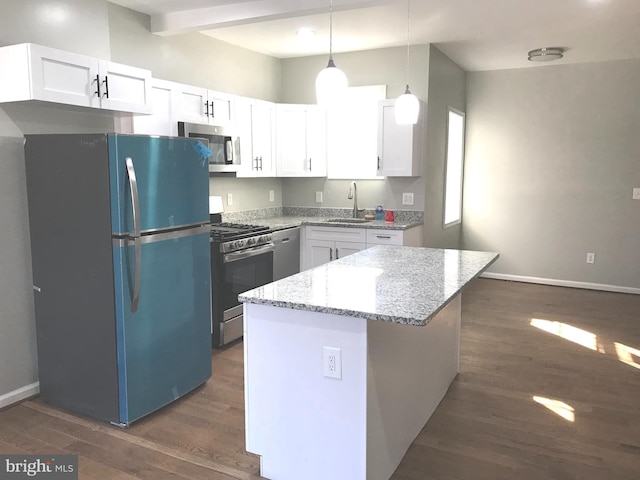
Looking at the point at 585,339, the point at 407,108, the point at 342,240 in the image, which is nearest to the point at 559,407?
the point at 585,339

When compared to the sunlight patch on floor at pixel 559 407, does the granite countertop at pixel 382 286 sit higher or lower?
higher

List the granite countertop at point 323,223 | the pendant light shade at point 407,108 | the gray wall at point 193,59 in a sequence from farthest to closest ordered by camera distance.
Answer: the granite countertop at point 323,223 < the gray wall at point 193,59 < the pendant light shade at point 407,108

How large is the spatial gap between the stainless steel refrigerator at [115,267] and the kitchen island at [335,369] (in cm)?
87

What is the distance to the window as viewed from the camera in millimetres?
6113

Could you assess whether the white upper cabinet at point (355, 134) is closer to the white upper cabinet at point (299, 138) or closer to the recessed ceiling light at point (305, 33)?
the white upper cabinet at point (299, 138)

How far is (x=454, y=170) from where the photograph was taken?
252 inches

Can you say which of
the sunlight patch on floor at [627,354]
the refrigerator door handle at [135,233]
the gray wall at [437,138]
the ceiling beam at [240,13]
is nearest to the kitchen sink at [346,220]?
the gray wall at [437,138]

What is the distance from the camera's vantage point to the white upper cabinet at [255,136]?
476 cm

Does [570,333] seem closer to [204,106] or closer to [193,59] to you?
[204,106]

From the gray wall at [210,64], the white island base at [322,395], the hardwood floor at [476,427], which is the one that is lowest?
the hardwood floor at [476,427]

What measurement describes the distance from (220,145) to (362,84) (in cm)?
177

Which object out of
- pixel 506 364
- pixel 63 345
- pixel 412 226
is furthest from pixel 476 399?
pixel 63 345

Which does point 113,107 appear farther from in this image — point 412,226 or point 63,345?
point 412,226

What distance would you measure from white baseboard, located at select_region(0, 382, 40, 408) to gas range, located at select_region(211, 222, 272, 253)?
1.51 metres
